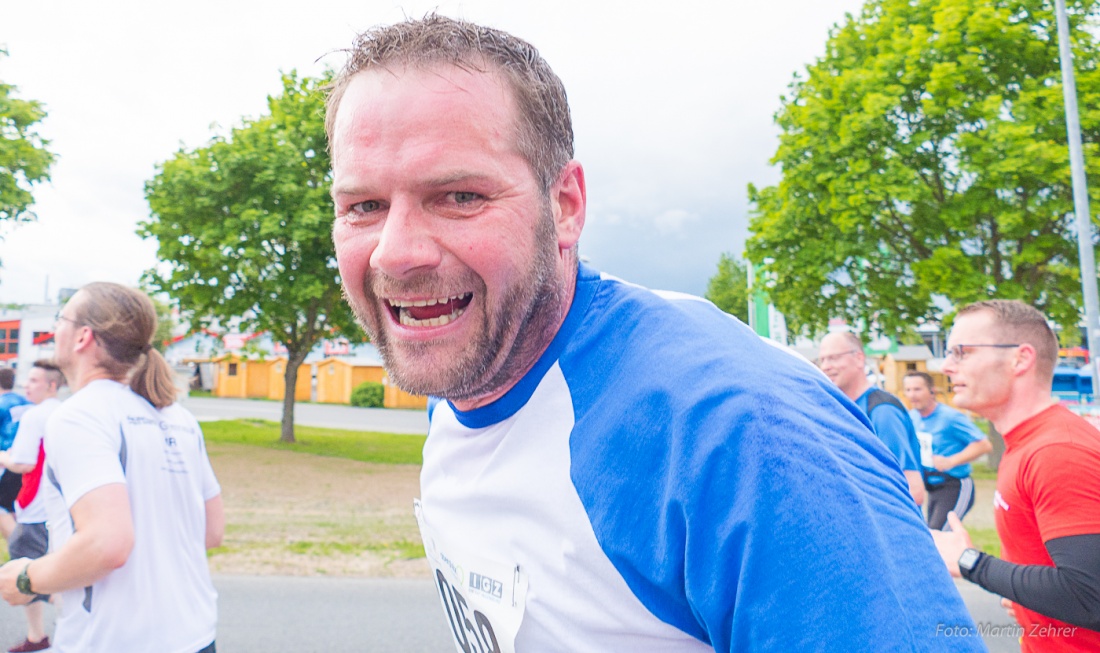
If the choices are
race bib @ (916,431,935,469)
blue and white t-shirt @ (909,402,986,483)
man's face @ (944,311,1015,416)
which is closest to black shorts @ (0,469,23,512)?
man's face @ (944,311,1015,416)

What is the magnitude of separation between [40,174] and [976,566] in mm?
20953

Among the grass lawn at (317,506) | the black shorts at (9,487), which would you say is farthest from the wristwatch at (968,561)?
the black shorts at (9,487)

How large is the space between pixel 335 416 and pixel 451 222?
109 feet

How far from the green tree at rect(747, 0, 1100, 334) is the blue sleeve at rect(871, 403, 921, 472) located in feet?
33.0

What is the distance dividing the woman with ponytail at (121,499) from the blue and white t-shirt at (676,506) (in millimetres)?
1533

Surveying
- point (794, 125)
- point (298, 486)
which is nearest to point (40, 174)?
point (298, 486)

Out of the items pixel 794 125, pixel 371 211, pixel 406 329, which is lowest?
pixel 406 329

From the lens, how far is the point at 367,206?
149cm

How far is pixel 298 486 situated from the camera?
12859 mm

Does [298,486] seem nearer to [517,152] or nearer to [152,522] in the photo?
[152,522]

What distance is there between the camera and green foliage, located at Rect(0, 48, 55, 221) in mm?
16906

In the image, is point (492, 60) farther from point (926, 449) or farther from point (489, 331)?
point (926, 449)

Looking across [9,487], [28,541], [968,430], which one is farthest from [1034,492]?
[9,487]

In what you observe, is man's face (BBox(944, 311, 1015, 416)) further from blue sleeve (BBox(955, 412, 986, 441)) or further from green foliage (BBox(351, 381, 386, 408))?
green foliage (BBox(351, 381, 386, 408))
